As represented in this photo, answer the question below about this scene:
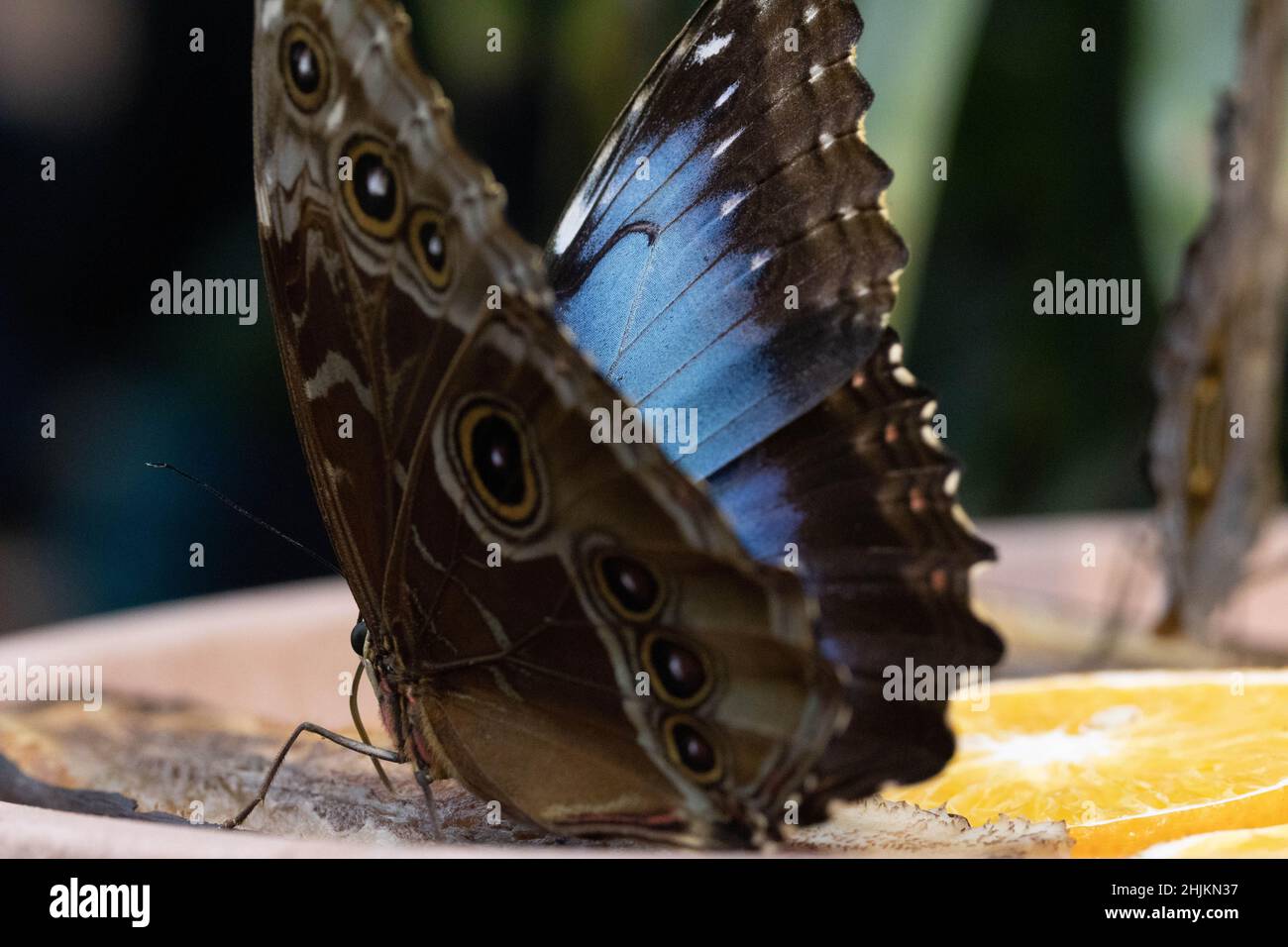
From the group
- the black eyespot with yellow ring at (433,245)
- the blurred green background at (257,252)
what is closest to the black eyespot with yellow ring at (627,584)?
the black eyespot with yellow ring at (433,245)

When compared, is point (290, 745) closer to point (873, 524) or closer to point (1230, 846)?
point (873, 524)

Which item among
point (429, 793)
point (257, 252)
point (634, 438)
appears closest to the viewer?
point (634, 438)

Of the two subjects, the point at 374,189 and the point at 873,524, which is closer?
the point at 374,189

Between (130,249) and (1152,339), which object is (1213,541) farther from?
(130,249)

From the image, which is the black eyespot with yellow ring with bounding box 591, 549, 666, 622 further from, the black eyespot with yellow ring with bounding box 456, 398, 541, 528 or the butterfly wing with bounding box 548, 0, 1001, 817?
the butterfly wing with bounding box 548, 0, 1001, 817

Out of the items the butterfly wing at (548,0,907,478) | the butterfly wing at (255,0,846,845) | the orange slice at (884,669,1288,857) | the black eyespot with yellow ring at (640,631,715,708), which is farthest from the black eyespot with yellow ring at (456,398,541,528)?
the orange slice at (884,669,1288,857)

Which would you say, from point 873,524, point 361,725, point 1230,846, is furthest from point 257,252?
point 1230,846

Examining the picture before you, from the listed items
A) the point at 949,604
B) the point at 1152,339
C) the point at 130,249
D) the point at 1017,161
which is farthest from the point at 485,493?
the point at 130,249

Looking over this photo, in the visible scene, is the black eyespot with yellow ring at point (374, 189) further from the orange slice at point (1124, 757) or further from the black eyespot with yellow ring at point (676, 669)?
the orange slice at point (1124, 757)
